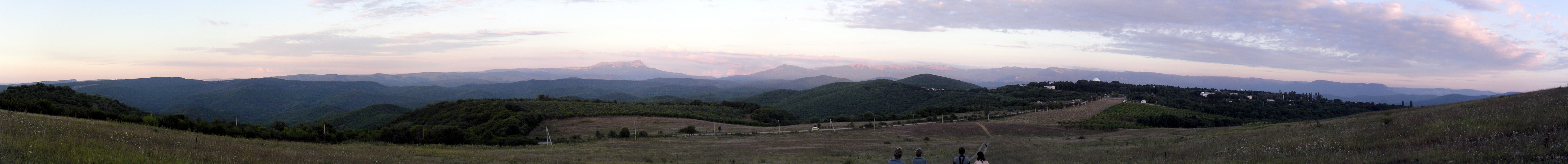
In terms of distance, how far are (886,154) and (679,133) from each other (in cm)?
2361

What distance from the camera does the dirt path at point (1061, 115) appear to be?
56969 millimetres

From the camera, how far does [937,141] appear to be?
3278cm

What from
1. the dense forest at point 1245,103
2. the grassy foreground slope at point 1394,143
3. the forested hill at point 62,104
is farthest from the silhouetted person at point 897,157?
the dense forest at point 1245,103

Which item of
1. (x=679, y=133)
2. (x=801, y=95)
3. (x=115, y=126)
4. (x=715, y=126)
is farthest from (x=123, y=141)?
(x=801, y=95)

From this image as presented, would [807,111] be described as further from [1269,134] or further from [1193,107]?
[1269,134]

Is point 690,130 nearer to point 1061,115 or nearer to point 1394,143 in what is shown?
point 1394,143

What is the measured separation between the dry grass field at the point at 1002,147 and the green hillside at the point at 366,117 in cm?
7352

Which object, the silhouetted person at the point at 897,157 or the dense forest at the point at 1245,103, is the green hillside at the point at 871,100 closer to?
the dense forest at the point at 1245,103

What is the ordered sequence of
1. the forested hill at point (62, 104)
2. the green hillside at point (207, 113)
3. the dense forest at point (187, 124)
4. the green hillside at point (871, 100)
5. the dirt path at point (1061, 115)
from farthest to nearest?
1. the green hillside at point (871, 100)
2. the green hillside at point (207, 113)
3. the dirt path at point (1061, 115)
4. the forested hill at point (62, 104)
5. the dense forest at point (187, 124)

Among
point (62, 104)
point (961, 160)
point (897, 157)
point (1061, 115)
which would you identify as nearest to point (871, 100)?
point (1061, 115)

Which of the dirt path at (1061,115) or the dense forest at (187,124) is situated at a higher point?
the dense forest at (187,124)

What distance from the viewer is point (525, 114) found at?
59.5m

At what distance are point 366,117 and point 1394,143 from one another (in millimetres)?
122439

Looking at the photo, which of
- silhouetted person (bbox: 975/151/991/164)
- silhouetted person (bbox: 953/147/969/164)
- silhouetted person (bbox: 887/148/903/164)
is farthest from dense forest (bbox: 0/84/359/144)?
silhouetted person (bbox: 975/151/991/164)
